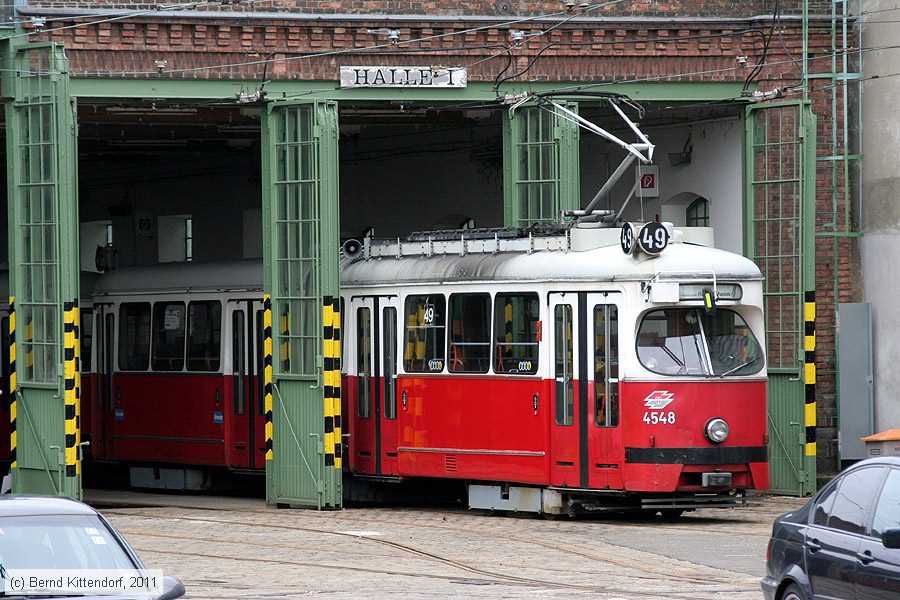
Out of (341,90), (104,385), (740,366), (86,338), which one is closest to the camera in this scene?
(740,366)

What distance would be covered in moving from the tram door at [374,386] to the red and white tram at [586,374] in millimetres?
358

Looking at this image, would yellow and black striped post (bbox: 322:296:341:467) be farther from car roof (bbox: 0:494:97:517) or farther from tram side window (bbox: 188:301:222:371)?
car roof (bbox: 0:494:97:517)

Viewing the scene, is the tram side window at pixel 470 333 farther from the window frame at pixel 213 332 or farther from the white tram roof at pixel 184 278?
the window frame at pixel 213 332

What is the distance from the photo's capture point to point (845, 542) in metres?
9.38

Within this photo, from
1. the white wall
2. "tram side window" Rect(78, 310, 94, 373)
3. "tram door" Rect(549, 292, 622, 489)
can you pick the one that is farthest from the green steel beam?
"tram side window" Rect(78, 310, 94, 373)

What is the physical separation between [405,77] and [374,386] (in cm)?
375

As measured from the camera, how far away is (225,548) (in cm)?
1576

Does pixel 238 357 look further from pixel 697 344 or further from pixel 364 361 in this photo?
pixel 697 344

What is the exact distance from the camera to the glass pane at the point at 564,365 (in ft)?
57.5

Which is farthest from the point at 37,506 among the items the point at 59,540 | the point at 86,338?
the point at 86,338

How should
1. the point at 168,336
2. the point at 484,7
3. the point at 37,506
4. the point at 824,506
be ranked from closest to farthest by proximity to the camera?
the point at 37,506, the point at 824,506, the point at 484,7, the point at 168,336

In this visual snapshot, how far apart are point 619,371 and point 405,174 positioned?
1257 cm

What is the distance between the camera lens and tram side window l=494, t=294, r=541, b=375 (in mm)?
17906

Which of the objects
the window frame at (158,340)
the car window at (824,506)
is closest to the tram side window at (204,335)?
the window frame at (158,340)
